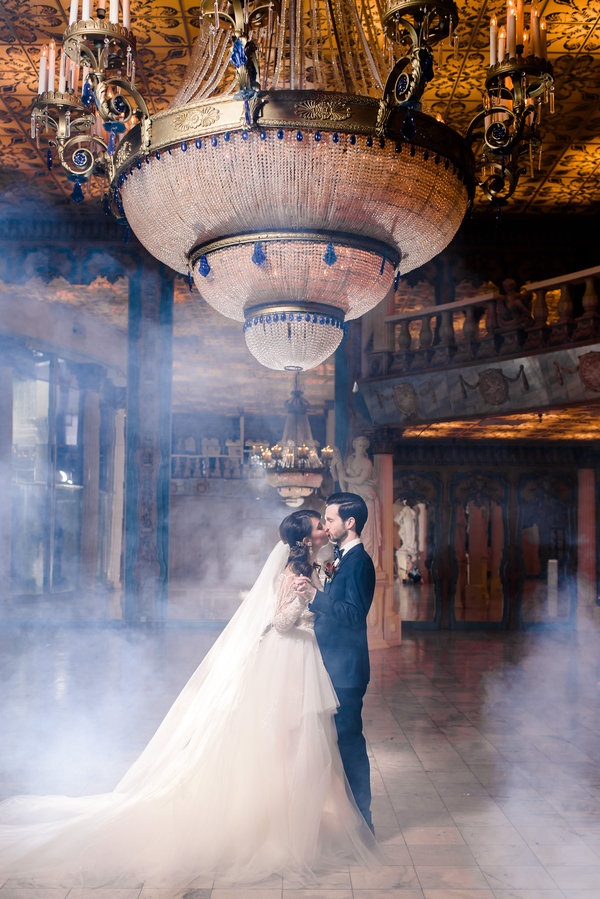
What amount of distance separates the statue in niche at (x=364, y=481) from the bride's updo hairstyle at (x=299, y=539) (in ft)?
18.0

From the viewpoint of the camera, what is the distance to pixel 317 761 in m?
3.58

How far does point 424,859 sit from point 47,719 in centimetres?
353

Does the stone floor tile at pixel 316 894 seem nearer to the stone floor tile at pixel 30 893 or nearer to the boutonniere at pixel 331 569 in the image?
the stone floor tile at pixel 30 893

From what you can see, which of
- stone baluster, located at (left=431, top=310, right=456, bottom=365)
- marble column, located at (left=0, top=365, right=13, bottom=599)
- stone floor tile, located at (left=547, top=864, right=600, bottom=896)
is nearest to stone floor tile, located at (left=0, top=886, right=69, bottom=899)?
stone floor tile, located at (left=547, top=864, right=600, bottom=896)

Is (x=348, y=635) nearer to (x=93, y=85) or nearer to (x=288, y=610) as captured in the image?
(x=288, y=610)

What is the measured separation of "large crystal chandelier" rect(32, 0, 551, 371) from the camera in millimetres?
2557

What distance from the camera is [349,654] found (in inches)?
146

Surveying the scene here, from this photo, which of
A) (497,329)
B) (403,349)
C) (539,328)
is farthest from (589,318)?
(403,349)

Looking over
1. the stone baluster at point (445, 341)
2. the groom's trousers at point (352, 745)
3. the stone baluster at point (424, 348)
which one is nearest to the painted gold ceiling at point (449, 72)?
the stone baluster at point (445, 341)

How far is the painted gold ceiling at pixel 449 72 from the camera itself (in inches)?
225

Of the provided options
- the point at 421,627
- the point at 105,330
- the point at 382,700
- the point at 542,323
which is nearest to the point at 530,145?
the point at 542,323

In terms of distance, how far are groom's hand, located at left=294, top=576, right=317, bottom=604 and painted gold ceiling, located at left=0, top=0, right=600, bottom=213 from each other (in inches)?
178

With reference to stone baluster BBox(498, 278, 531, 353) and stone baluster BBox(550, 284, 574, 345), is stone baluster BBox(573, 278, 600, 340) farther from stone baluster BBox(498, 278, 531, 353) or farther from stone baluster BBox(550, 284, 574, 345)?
stone baluster BBox(498, 278, 531, 353)

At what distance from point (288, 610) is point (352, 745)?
0.75 meters
